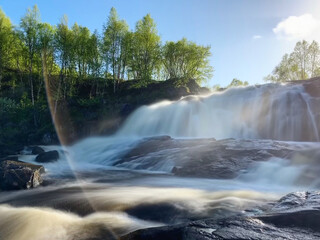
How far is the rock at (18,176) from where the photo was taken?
9.91 metres

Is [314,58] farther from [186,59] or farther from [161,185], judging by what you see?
[161,185]

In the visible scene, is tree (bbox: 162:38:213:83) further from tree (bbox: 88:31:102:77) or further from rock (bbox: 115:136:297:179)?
rock (bbox: 115:136:297:179)

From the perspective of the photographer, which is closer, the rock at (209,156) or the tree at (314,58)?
the rock at (209,156)

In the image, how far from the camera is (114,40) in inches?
1534

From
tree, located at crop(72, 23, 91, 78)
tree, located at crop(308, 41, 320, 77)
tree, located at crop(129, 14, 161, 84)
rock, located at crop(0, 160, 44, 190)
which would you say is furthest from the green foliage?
rock, located at crop(0, 160, 44, 190)

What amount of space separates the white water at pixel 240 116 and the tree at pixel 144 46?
13309 mm

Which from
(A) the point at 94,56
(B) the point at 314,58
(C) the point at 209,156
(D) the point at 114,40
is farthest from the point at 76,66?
(B) the point at 314,58

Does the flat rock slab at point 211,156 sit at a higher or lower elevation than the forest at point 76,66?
lower

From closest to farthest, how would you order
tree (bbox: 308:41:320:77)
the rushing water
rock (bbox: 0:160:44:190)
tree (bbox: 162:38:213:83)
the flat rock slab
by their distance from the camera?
the rushing water
rock (bbox: 0:160:44:190)
the flat rock slab
tree (bbox: 162:38:213:83)
tree (bbox: 308:41:320:77)

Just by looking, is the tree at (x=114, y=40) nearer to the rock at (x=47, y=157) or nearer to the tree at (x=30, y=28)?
the tree at (x=30, y=28)

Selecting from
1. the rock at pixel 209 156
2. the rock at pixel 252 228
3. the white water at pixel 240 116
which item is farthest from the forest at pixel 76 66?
the rock at pixel 252 228

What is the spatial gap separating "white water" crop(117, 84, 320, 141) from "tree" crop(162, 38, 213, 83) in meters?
A: 18.3

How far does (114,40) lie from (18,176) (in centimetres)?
3166

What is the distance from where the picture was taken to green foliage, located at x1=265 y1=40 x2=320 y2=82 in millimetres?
52862
